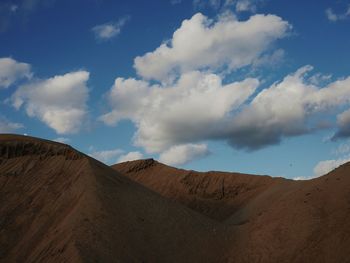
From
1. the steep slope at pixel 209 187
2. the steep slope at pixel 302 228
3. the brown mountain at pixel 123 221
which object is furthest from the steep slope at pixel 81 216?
the steep slope at pixel 209 187

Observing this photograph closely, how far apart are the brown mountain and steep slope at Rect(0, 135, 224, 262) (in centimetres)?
5

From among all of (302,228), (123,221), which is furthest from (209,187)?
(123,221)

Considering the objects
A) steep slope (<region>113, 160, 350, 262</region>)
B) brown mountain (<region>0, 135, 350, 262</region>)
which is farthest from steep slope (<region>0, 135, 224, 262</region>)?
steep slope (<region>113, 160, 350, 262</region>)

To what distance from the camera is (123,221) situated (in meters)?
21.1

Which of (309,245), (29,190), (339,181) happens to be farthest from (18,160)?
(339,181)

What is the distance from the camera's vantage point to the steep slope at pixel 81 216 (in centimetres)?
1909

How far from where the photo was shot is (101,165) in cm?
2595

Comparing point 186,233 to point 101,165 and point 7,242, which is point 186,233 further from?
point 7,242

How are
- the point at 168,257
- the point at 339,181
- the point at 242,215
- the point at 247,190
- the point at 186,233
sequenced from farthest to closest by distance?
the point at 247,190
the point at 242,215
the point at 339,181
the point at 186,233
the point at 168,257

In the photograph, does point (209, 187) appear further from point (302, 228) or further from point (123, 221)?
point (123, 221)

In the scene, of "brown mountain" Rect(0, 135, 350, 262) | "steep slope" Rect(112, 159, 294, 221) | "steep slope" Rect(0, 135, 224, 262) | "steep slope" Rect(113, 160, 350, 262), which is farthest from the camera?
"steep slope" Rect(112, 159, 294, 221)

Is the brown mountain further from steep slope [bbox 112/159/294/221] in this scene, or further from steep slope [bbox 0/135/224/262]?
steep slope [bbox 112/159/294/221]

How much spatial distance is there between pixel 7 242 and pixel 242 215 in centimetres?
1913

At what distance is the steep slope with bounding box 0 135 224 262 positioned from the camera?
19094 mm
